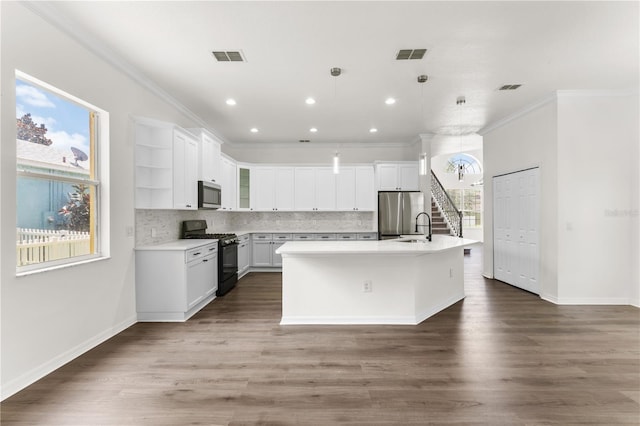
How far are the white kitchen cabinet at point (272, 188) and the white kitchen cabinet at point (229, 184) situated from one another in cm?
53

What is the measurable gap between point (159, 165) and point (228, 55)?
5.77 ft

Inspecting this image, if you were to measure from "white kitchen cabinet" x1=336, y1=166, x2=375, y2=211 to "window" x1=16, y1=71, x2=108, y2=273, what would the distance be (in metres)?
4.87

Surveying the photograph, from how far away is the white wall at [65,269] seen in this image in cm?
231

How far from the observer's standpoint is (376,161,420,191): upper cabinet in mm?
7129

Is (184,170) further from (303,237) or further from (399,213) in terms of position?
(399,213)

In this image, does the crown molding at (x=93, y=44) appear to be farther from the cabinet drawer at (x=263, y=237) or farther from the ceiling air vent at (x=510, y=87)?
the ceiling air vent at (x=510, y=87)

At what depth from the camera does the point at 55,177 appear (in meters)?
2.82

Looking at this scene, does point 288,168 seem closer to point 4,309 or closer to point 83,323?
point 83,323

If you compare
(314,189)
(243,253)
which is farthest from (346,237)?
(243,253)

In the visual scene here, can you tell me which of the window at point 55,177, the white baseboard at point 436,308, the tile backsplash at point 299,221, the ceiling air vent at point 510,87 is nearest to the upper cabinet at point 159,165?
the window at point 55,177

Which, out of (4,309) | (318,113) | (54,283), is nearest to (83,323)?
(54,283)

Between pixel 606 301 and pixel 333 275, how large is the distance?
4.02 m

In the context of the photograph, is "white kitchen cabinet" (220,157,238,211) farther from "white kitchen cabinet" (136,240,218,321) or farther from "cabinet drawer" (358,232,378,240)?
"cabinet drawer" (358,232,378,240)

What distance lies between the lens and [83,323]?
9.90 ft
